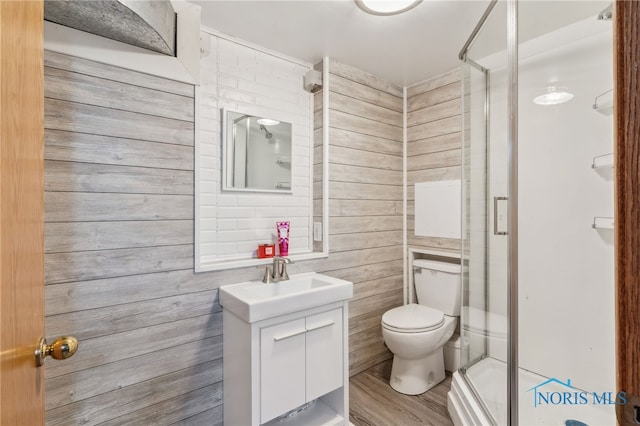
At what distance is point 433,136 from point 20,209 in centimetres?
251

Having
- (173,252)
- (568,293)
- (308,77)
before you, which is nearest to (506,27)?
(308,77)

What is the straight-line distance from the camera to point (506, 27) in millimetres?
1556

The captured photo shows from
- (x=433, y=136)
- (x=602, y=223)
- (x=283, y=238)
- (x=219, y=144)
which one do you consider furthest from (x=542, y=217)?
(x=219, y=144)

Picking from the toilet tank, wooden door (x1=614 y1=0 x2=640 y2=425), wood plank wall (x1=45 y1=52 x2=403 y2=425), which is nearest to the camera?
wooden door (x1=614 y1=0 x2=640 y2=425)

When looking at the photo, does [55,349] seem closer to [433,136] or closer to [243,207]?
[243,207]

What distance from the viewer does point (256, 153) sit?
6.57 feet

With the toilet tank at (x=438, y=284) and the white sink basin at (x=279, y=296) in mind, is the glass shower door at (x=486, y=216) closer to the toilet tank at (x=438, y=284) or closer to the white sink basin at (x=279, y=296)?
the toilet tank at (x=438, y=284)

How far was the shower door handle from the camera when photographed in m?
1.67

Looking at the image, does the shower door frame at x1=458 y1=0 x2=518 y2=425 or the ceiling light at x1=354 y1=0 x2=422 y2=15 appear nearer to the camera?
the shower door frame at x1=458 y1=0 x2=518 y2=425

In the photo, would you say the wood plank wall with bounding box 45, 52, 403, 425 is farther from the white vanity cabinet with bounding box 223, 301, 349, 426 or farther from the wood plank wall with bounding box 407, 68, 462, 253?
the wood plank wall with bounding box 407, 68, 462, 253

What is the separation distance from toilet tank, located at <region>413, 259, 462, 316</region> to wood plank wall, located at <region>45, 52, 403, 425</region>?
1391 mm

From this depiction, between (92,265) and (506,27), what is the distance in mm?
2333

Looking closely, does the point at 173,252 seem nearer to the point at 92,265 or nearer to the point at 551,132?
the point at 92,265

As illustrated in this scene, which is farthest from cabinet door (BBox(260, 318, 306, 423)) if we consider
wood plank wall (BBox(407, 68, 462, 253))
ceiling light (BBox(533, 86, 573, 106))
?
ceiling light (BBox(533, 86, 573, 106))
